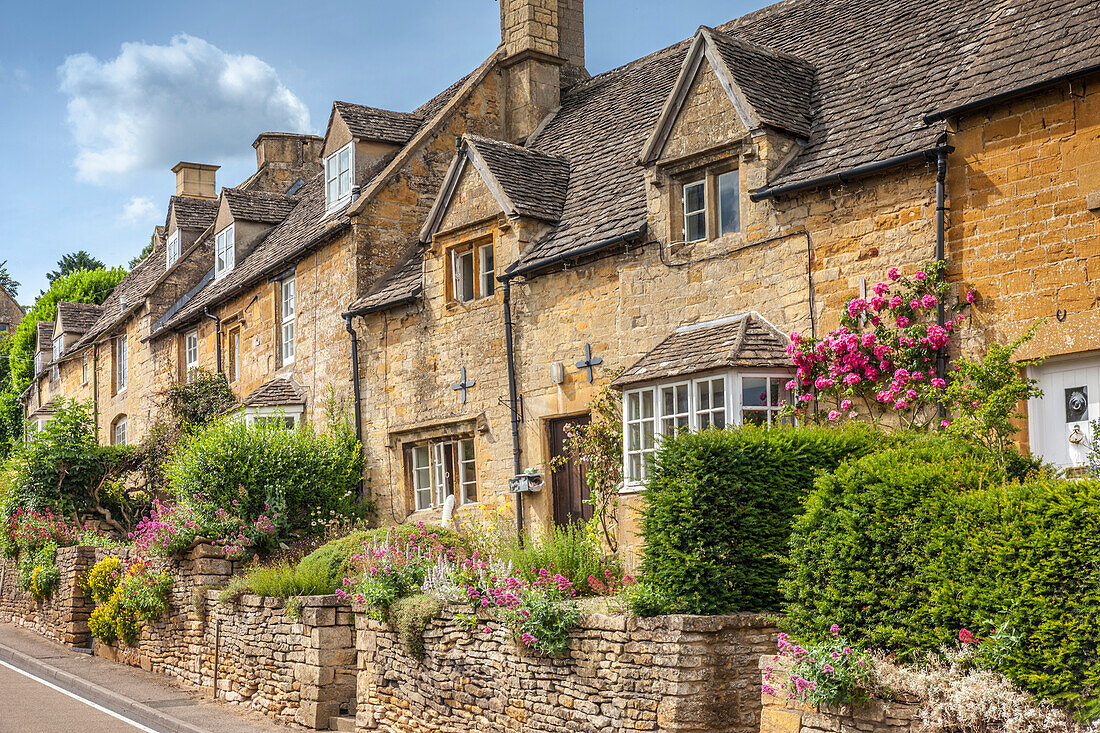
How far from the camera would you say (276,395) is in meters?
22.8

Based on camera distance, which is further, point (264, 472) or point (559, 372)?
point (264, 472)

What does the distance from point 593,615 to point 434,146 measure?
13.2m

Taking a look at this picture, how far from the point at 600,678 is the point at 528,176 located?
32.8 ft

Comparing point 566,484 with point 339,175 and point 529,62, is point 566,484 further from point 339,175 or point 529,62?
point 339,175

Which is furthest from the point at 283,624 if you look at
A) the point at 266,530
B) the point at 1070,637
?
the point at 1070,637

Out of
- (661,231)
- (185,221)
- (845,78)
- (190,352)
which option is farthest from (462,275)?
(185,221)

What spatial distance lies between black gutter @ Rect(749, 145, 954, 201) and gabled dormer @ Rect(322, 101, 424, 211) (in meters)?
10.7

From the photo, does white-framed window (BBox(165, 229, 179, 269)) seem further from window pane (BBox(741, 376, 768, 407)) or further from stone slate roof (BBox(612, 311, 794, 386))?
window pane (BBox(741, 376, 768, 407))

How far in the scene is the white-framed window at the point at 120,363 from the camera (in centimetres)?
3578

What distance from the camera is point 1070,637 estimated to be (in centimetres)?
689

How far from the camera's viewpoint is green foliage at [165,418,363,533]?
1917 centimetres

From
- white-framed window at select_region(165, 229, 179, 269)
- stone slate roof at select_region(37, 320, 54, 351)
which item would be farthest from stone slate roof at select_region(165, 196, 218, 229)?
stone slate roof at select_region(37, 320, 54, 351)

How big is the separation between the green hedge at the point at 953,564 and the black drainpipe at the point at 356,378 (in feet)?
41.0

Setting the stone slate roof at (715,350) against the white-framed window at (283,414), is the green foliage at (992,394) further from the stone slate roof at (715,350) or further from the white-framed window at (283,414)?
the white-framed window at (283,414)
